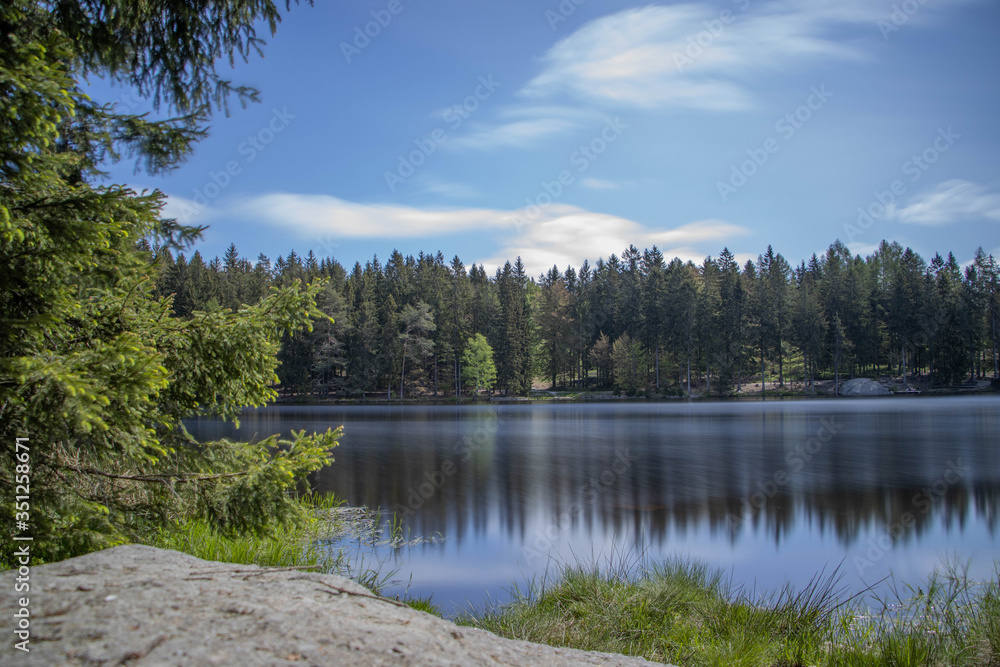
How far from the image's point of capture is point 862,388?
66.7 m

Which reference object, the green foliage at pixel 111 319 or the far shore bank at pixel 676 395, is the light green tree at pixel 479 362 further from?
the green foliage at pixel 111 319

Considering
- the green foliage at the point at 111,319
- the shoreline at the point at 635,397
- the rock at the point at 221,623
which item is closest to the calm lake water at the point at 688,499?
the green foliage at the point at 111,319

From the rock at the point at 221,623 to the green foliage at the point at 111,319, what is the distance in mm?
975

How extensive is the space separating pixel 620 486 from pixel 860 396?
60.0m

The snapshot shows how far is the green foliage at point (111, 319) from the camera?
3945mm

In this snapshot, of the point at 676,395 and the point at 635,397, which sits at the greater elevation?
the point at 676,395

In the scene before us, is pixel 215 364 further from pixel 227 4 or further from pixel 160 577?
pixel 227 4

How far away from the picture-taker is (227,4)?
6516mm

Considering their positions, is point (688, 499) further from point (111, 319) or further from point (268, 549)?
point (111, 319)

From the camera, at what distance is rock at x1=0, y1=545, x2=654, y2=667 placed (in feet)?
8.13

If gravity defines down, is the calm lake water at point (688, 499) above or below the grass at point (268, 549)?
below

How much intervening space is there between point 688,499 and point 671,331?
59267 mm

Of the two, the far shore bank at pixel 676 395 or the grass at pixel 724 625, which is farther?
the far shore bank at pixel 676 395

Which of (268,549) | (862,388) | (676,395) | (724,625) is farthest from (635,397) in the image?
(268,549)
